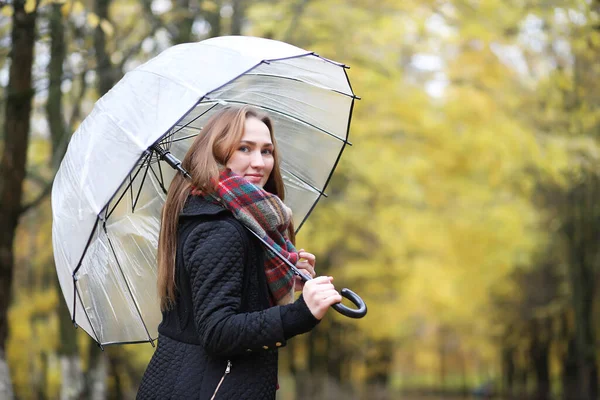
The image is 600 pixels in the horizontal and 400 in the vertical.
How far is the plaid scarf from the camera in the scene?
274 centimetres

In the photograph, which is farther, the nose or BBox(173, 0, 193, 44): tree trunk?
BBox(173, 0, 193, 44): tree trunk

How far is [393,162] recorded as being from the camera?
13.6 m

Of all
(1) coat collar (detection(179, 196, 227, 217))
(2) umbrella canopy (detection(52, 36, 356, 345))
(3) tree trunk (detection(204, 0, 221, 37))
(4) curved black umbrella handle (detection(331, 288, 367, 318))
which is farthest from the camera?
(3) tree trunk (detection(204, 0, 221, 37))

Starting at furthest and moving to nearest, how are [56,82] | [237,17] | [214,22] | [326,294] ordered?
1. [237,17]
2. [214,22]
3. [56,82]
4. [326,294]

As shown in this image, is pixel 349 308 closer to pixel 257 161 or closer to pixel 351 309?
pixel 351 309

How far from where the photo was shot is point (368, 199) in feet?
52.3

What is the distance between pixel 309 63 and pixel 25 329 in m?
14.5

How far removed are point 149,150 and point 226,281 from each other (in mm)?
747

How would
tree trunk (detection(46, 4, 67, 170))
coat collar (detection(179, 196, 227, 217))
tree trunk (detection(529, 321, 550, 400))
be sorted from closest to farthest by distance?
coat collar (detection(179, 196, 227, 217)) < tree trunk (detection(46, 4, 67, 170)) < tree trunk (detection(529, 321, 550, 400))

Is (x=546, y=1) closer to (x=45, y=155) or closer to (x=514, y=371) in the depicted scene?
(x=45, y=155)

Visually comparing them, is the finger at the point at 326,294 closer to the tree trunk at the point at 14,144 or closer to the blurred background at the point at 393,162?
the blurred background at the point at 393,162

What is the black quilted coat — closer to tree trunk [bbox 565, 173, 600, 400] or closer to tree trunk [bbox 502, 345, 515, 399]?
tree trunk [bbox 565, 173, 600, 400]

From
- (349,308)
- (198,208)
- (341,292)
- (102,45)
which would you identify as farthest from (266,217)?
(102,45)

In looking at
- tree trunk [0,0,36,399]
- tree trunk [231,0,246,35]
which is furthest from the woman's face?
tree trunk [231,0,246,35]
